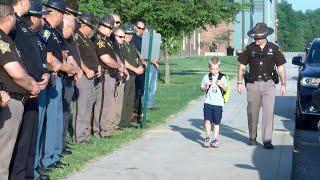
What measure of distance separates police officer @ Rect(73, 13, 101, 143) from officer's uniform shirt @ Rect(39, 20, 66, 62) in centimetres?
159

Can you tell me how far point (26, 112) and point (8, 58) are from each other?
3.05ft

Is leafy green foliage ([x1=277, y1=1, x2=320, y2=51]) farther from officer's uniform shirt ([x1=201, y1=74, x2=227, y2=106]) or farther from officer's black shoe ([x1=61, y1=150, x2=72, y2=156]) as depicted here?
officer's black shoe ([x1=61, y1=150, x2=72, y2=156])

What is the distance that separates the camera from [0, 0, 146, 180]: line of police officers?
6652 millimetres

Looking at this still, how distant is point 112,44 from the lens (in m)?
12.1

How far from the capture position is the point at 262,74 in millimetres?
11555

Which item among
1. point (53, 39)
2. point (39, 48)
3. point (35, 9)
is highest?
point (35, 9)

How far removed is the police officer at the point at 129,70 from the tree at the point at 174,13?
11.3 m

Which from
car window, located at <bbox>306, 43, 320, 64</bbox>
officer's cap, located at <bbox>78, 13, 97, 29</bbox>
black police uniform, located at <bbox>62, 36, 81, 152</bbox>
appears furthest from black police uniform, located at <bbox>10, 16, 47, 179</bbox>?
car window, located at <bbox>306, 43, 320, 64</bbox>

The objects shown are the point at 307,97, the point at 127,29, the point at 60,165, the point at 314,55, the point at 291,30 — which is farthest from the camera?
the point at 291,30

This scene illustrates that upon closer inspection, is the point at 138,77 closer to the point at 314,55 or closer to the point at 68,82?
the point at 314,55

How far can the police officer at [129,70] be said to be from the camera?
43.2 ft

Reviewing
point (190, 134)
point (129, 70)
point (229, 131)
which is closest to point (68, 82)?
point (129, 70)

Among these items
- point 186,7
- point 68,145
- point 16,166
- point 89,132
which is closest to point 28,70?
point 16,166

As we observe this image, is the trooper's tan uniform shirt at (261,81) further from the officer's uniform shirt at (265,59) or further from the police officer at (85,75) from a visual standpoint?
the police officer at (85,75)
